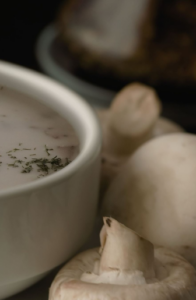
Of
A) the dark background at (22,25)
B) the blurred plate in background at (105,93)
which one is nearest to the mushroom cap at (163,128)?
the blurred plate in background at (105,93)

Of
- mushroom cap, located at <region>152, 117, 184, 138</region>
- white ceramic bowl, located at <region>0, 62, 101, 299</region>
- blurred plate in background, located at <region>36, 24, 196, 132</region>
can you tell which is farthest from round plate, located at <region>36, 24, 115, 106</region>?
white ceramic bowl, located at <region>0, 62, 101, 299</region>

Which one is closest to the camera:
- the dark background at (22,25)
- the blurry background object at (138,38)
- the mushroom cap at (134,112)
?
the mushroom cap at (134,112)

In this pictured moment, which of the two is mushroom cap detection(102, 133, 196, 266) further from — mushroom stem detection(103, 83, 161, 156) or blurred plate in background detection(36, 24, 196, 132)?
blurred plate in background detection(36, 24, 196, 132)

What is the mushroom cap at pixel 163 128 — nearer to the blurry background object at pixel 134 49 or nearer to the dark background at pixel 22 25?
the blurry background object at pixel 134 49

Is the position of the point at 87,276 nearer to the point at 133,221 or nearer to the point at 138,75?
the point at 133,221

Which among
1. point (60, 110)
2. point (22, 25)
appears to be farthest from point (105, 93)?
point (22, 25)

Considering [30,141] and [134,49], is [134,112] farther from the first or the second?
[134,49]
